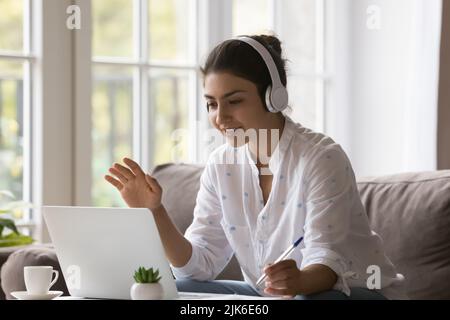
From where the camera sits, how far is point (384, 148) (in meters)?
3.74

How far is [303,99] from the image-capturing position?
378cm

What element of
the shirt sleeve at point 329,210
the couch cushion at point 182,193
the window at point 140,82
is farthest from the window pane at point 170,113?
the shirt sleeve at point 329,210

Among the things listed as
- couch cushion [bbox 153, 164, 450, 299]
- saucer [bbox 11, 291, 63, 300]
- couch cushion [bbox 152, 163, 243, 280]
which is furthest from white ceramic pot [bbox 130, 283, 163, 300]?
couch cushion [bbox 152, 163, 243, 280]

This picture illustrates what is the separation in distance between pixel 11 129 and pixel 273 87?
1.28 meters

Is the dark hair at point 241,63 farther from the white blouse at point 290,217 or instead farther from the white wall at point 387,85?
the white wall at point 387,85

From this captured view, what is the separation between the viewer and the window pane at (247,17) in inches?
138

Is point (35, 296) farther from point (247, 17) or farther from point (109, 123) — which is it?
point (247, 17)

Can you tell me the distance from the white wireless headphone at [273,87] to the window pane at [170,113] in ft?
4.22

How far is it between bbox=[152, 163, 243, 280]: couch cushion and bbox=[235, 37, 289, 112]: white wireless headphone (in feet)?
2.33

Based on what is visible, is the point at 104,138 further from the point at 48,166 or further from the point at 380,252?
the point at 380,252

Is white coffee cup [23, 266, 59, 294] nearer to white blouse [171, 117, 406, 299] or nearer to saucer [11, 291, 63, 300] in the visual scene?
saucer [11, 291, 63, 300]

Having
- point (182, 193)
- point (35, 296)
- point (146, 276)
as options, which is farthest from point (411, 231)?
point (35, 296)

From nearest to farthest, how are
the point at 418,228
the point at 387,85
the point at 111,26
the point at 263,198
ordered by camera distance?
1. the point at 263,198
2. the point at 418,228
3. the point at 111,26
4. the point at 387,85
